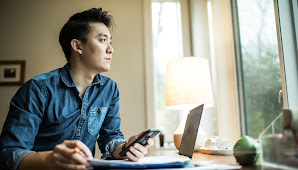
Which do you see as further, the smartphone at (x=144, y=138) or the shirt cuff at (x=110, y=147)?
the shirt cuff at (x=110, y=147)

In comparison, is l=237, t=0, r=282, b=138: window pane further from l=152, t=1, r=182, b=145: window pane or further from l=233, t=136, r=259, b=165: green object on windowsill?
l=152, t=1, r=182, b=145: window pane

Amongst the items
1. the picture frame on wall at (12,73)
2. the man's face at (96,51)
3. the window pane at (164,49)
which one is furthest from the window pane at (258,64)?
the picture frame on wall at (12,73)

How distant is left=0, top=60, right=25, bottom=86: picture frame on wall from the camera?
2645 millimetres

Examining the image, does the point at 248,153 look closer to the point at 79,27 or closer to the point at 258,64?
the point at 258,64

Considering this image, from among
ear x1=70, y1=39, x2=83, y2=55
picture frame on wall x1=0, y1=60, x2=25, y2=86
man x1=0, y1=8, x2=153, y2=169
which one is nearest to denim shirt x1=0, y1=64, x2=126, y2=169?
man x1=0, y1=8, x2=153, y2=169

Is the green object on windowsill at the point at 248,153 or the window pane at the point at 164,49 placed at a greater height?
the window pane at the point at 164,49

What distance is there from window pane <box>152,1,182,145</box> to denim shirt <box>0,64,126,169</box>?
46.0 inches

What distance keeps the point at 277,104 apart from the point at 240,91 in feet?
1.56

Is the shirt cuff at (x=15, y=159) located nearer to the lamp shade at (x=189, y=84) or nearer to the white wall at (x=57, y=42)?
the lamp shade at (x=189, y=84)

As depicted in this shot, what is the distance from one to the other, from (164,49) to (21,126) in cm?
197

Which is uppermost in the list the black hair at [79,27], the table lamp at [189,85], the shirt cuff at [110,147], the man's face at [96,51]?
the black hair at [79,27]

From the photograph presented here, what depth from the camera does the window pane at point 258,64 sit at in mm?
1539

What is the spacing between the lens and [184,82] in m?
1.57

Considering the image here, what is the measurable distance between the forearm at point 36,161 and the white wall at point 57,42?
1725 mm
